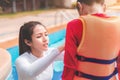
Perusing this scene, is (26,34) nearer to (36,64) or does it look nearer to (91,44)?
(36,64)

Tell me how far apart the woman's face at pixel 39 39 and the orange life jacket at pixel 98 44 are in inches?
13.9

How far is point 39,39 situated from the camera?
1680 mm

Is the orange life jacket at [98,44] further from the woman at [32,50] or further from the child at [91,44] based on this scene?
the woman at [32,50]

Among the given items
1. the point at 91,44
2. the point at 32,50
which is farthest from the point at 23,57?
the point at 91,44

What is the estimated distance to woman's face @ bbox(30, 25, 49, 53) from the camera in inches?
64.5

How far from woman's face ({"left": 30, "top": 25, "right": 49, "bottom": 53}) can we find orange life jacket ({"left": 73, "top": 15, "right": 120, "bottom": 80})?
0.35m

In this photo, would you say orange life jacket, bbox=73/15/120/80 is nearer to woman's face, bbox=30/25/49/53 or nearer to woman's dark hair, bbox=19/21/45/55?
woman's face, bbox=30/25/49/53

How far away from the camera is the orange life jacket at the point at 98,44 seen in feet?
4.27

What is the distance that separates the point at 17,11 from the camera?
1281 cm

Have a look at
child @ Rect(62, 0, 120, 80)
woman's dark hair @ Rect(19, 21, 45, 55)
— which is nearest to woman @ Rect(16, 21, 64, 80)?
woman's dark hair @ Rect(19, 21, 45, 55)

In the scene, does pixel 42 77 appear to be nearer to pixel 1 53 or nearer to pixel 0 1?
pixel 1 53

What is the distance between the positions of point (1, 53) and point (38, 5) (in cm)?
1397

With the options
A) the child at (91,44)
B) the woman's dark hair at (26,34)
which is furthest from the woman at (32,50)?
the child at (91,44)

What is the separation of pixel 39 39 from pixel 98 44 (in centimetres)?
47
